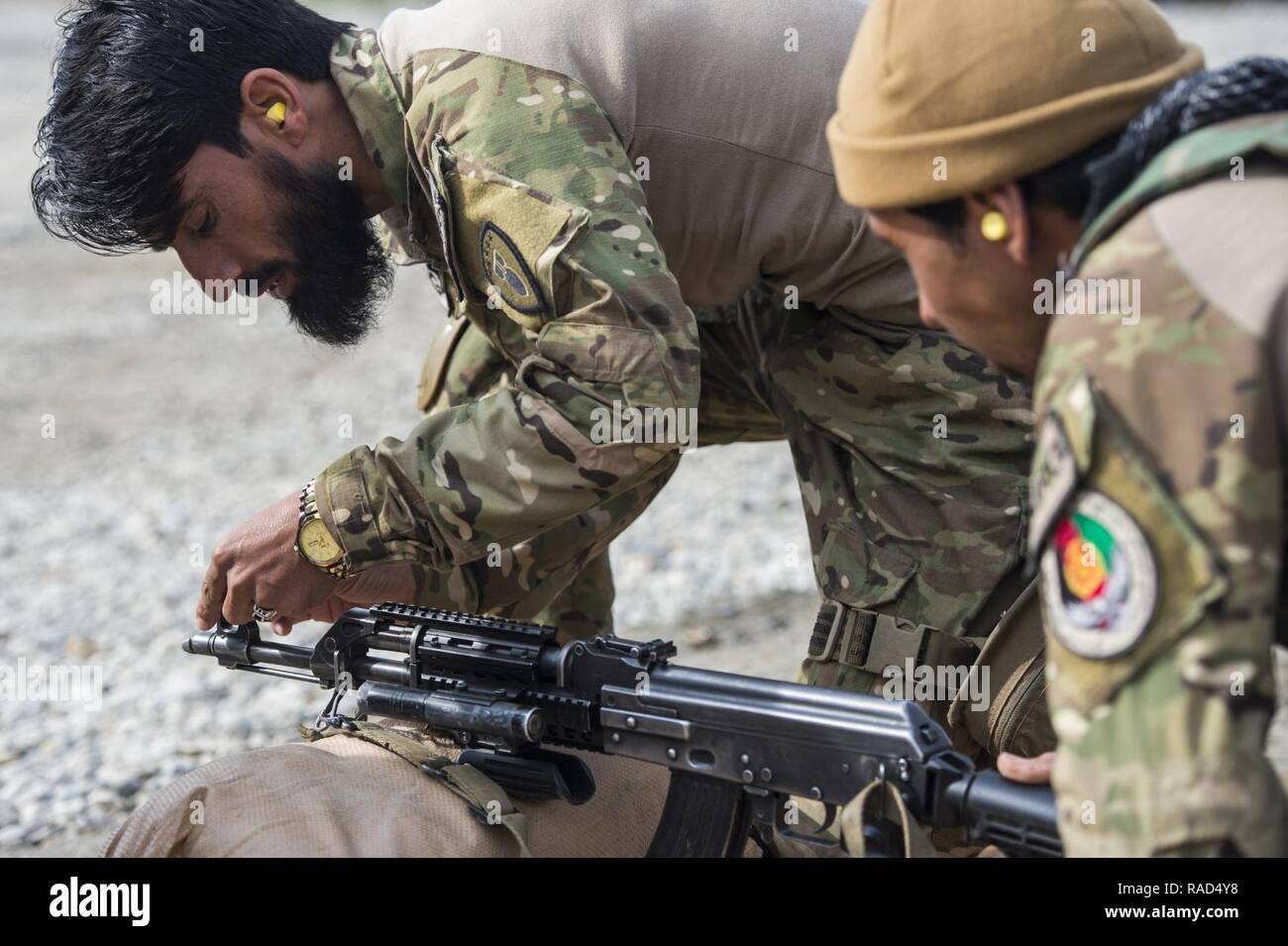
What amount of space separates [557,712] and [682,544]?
4.10 m

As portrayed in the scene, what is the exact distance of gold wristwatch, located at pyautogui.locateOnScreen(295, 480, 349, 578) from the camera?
2938mm

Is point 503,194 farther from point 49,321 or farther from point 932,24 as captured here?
point 49,321

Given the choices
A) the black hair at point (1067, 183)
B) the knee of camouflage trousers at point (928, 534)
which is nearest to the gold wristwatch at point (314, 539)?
the knee of camouflage trousers at point (928, 534)

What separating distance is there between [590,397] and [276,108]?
0.97 metres

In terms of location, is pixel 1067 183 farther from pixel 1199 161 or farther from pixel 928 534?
pixel 928 534

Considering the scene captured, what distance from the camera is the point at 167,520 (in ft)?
25.3

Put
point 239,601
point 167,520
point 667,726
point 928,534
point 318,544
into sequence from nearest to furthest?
point 667,726 < point 318,544 < point 239,601 < point 928,534 < point 167,520

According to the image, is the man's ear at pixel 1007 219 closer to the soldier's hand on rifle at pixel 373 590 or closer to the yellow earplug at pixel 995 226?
the yellow earplug at pixel 995 226

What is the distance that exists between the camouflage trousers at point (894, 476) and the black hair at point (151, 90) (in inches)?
49.7

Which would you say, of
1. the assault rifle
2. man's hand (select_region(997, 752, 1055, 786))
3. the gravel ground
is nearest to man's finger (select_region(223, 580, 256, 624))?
the assault rifle

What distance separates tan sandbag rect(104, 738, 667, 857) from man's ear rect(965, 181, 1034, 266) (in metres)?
1.46

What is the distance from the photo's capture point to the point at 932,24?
6.66ft

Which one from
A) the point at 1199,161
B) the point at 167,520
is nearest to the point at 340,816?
the point at 1199,161

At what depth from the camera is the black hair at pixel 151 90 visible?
3068mm
